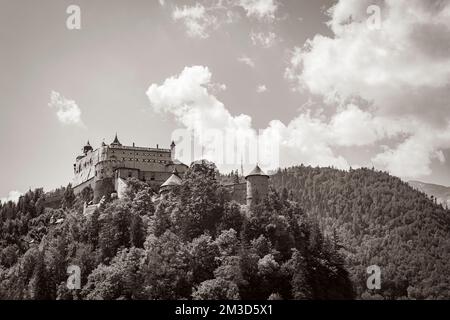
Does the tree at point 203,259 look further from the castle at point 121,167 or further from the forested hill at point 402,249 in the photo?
the forested hill at point 402,249

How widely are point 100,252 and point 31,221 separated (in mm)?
33939

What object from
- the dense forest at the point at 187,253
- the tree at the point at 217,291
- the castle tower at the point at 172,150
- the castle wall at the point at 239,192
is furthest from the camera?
the castle tower at the point at 172,150

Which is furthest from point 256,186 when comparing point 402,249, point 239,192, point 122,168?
point 402,249

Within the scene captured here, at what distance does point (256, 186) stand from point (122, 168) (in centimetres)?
2680

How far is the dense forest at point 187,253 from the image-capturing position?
72.9 metres

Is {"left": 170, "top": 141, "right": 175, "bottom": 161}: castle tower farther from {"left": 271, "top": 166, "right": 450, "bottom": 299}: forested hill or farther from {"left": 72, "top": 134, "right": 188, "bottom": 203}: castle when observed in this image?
{"left": 271, "top": 166, "right": 450, "bottom": 299}: forested hill

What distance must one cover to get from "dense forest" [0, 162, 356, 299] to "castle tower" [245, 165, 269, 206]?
1213mm

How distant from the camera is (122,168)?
10150 cm

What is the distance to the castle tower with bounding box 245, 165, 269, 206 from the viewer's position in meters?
85.4

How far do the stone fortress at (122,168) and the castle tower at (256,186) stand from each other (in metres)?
12.1

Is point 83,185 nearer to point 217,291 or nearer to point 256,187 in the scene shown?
point 256,187

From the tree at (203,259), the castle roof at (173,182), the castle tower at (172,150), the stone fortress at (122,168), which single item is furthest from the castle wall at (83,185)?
the tree at (203,259)

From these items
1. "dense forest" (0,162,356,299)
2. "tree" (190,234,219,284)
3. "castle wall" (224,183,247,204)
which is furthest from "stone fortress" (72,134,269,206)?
"tree" (190,234,219,284)
